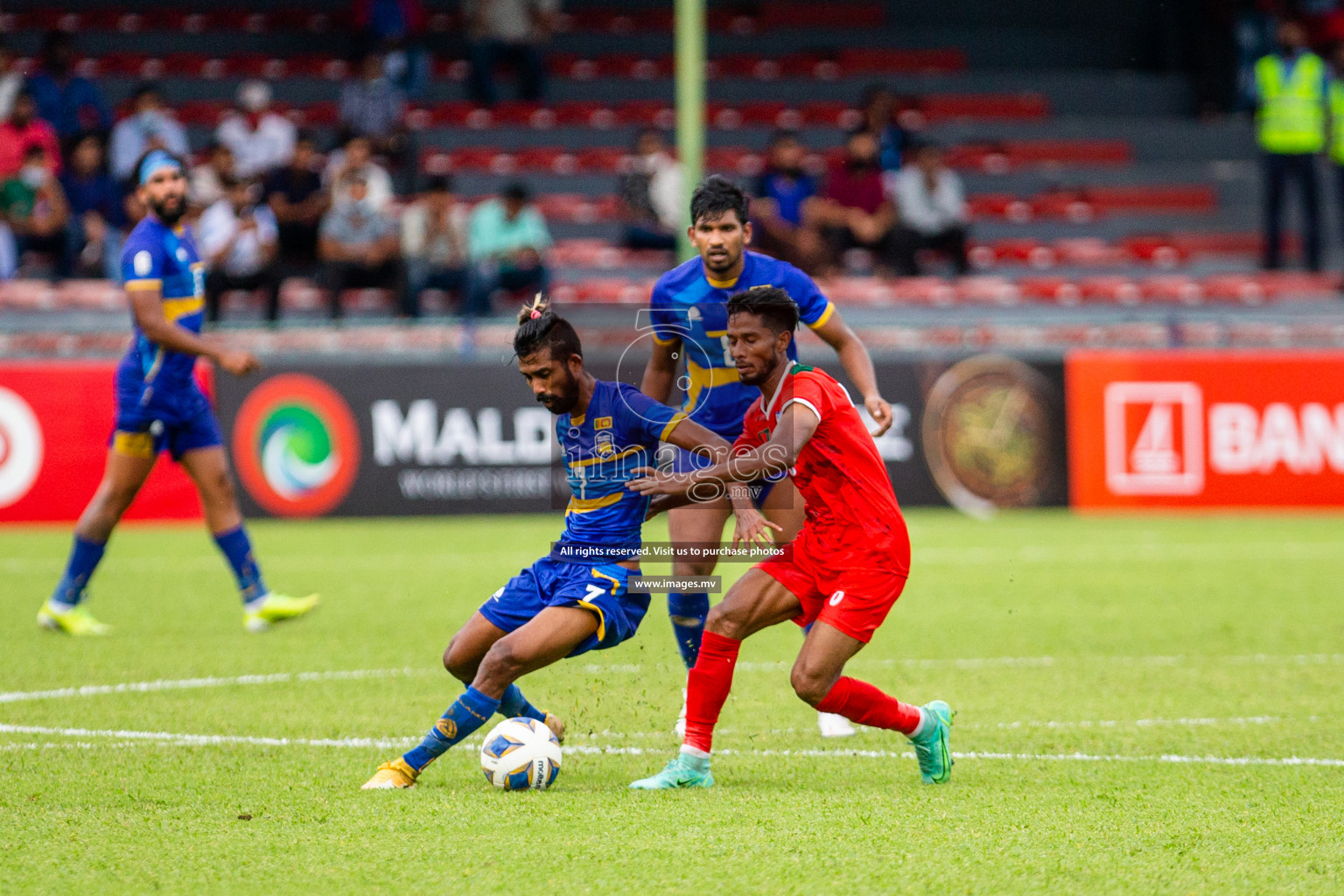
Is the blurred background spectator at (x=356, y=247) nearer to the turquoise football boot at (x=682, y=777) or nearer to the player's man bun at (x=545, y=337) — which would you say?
the player's man bun at (x=545, y=337)

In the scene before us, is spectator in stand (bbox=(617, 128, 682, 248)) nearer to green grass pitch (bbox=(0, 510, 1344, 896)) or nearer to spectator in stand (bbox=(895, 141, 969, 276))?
spectator in stand (bbox=(895, 141, 969, 276))

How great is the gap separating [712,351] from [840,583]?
53.6 inches

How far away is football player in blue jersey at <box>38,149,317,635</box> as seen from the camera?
334 inches

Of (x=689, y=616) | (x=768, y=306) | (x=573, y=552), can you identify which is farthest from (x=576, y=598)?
(x=689, y=616)

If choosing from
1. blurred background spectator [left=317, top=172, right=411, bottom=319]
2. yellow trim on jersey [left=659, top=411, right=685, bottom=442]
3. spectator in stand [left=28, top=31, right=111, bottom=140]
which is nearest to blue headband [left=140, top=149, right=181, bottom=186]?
yellow trim on jersey [left=659, top=411, right=685, bottom=442]

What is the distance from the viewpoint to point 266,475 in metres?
14.1

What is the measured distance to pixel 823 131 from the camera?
2097 cm

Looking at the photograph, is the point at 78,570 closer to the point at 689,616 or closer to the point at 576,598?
the point at 689,616

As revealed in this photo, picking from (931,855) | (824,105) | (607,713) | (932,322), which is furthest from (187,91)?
(931,855)

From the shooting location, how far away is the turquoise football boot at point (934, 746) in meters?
5.40

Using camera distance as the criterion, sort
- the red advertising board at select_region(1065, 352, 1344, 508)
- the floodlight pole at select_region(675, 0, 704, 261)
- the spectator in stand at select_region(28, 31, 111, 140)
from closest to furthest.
Answer: the red advertising board at select_region(1065, 352, 1344, 508) < the floodlight pole at select_region(675, 0, 704, 261) < the spectator in stand at select_region(28, 31, 111, 140)

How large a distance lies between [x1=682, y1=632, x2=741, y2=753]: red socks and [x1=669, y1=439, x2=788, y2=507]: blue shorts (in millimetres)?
654

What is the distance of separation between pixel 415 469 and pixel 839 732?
8318 mm

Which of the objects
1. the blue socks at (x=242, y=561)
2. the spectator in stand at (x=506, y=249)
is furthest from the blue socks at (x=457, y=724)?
the spectator in stand at (x=506, y=249)
